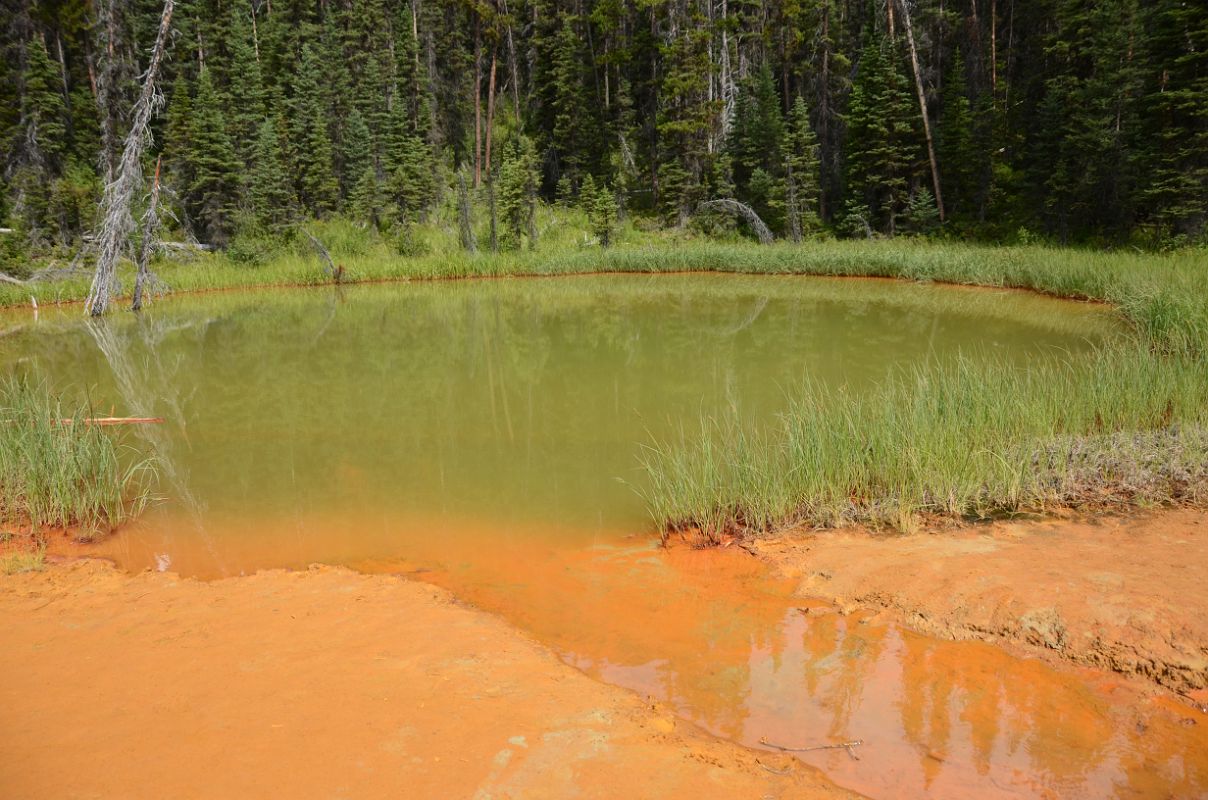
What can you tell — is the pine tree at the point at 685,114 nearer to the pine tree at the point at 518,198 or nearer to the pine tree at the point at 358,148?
the pine tree at the point at 518,198

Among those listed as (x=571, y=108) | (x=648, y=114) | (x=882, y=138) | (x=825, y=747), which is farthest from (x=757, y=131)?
(x=825, y=747)

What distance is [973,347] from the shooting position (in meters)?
10.6

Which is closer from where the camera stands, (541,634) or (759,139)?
(541,634)

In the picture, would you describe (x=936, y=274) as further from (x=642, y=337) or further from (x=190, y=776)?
(x=190, y=776)

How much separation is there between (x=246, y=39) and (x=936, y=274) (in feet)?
111

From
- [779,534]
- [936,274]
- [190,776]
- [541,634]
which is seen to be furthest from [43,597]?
[936,274]

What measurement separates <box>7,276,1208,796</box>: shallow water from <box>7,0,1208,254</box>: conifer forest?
8628 millimetres

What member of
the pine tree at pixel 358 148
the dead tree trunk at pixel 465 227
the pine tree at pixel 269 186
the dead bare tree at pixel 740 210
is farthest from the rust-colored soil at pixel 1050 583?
the pine tree at pixel 358 148

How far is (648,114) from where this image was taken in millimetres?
35094

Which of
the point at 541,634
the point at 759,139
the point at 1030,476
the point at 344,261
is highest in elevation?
the point at 759,139

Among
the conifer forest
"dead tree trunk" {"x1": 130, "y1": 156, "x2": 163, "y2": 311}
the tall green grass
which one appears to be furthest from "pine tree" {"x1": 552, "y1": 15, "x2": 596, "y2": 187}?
the tall green grass

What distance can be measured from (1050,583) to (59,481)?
6.32 m

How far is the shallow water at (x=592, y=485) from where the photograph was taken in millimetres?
2920

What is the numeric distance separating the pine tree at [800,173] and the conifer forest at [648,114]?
144mm
